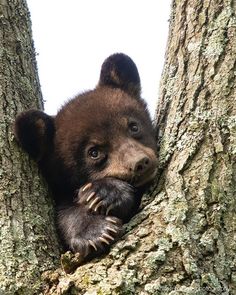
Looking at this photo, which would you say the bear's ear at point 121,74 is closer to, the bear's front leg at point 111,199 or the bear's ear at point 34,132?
the bear's ear at point 34,132

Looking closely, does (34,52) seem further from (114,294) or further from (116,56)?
(114,294)

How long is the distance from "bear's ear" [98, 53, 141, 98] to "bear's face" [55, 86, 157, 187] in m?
0.46

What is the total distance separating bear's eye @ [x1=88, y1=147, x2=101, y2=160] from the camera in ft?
19.1

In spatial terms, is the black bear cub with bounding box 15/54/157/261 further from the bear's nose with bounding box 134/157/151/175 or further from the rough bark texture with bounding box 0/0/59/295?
the rough bark texture with bounding box 0/0/59/295

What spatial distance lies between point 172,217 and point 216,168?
0.47m

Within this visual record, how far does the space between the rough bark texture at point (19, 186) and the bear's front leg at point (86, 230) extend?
0.48 feet

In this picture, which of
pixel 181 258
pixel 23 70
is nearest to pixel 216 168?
pixel 181 258

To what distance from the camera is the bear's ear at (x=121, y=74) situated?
6723mm

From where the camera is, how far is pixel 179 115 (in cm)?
480

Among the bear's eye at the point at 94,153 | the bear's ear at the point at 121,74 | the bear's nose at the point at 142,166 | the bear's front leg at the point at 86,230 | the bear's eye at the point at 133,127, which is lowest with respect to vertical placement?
the bear's front leg at the point at 86,230

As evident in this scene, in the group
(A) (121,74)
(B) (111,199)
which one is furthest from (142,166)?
(A) (121,74)

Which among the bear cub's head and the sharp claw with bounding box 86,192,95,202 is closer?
the sharp claw with bounding box 86,192,95,202

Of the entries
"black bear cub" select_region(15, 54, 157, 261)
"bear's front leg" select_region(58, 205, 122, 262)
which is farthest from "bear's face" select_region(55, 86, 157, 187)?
"bear's front leg" select_region(58, 205, 122, 262)

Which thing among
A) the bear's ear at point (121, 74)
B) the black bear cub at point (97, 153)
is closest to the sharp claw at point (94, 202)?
the black bear cub at point (97, 153)
